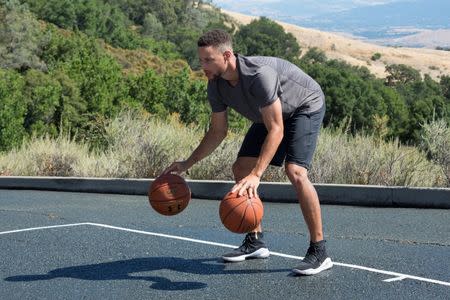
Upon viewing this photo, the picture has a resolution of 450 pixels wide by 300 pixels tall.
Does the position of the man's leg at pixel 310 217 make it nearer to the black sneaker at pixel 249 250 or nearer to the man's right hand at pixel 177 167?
the black sneaker at pixel 249 250

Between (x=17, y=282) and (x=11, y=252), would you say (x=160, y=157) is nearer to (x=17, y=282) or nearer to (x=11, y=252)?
(x=11, y=252)

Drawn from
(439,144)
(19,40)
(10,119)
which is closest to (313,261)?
(439,144)

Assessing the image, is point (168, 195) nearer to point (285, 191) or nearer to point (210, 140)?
point (210, 140)

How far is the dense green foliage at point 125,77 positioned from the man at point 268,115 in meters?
6.55

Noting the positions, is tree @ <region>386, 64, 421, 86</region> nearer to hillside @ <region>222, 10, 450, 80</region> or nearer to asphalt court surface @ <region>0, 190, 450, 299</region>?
hillside @ <region>222, 10, 450, 80</region>

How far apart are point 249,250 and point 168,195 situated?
33.1 inches

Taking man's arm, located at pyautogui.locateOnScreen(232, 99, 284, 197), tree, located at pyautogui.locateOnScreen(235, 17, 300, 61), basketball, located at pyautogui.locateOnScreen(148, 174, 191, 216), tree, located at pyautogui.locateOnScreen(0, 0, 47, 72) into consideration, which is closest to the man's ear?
man's arm, located at pyautogui.locateOnScreen(232, 99, 284, 197)

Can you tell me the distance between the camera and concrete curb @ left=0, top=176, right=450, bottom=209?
989 centimetres

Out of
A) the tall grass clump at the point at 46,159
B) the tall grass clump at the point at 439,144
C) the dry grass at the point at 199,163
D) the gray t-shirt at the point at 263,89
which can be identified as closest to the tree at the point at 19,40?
the tall grass clump at the point at 46,159

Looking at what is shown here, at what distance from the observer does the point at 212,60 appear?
6066mm

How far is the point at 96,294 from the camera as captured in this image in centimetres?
615

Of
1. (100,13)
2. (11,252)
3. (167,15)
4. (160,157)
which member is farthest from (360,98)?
(11,252)

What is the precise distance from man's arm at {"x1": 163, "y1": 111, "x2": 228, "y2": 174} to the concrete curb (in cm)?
384

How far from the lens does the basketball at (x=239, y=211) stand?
5855 mm
